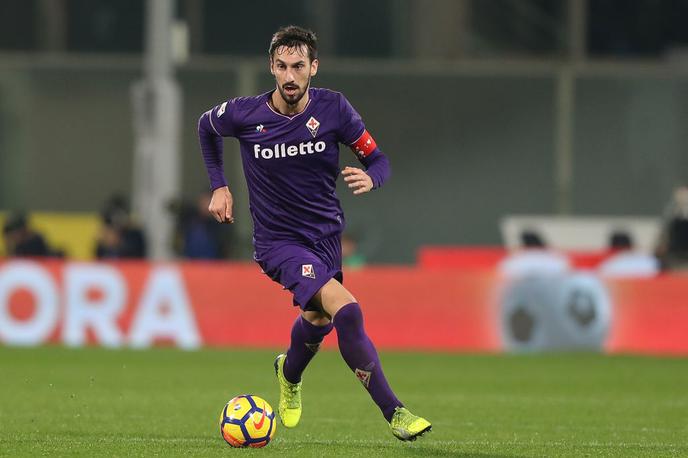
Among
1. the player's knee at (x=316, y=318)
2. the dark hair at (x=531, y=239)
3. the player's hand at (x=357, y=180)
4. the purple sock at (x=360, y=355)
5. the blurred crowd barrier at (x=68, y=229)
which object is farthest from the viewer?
the blurred crowd barrier at (x=68, y=229)

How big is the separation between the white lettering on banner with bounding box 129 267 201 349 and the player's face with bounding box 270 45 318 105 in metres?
10.0

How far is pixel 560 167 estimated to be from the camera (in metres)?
27.2

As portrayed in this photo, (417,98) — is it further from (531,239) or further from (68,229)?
A: (68,229)

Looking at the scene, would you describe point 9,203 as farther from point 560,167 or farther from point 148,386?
point 148,386

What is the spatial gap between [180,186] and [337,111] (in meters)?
18.1

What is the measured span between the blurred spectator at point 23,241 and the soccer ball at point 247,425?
1212cm

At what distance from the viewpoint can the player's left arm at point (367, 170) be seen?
A: 920 centimetres

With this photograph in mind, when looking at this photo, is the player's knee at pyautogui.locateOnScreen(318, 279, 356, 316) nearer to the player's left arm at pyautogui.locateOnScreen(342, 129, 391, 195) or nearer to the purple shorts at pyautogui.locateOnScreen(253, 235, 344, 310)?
the purple shorts at pyautogui.locateOnScreen(253, 235, 344, 310)

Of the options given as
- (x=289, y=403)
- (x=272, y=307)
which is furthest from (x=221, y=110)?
(x=272, y=307)

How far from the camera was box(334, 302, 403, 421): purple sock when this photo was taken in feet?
30.4

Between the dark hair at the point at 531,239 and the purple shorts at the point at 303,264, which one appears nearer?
the purple shorts at the point at 303,264

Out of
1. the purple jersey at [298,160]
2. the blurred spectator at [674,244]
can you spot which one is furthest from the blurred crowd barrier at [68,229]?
the purple jersey at [298,160]

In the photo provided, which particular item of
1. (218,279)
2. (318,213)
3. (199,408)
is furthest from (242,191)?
(318,213)

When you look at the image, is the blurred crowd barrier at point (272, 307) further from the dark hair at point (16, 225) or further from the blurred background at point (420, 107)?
the blurred background at point (420, 107)
